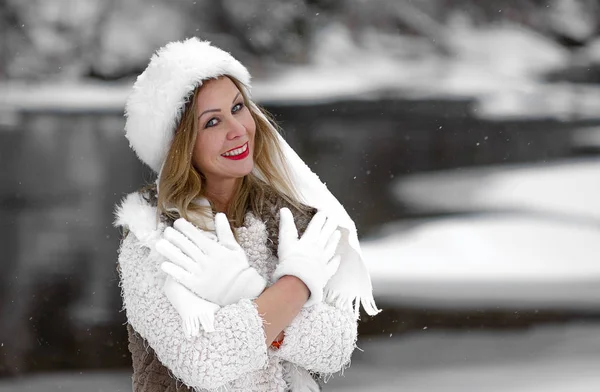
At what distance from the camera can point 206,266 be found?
3.46ft

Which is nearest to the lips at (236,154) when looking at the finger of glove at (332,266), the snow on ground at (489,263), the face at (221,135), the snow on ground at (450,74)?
the face at (221,135)

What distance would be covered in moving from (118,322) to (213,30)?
141cm

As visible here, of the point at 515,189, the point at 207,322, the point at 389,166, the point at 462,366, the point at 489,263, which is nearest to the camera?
the point at 207,322

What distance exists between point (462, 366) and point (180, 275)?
83.0 inches

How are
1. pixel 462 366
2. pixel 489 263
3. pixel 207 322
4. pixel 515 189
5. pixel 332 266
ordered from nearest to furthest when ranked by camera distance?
pixel 207 322, pixel 332 266, pixel 462 366, pixel 489 263, pixel 515 189

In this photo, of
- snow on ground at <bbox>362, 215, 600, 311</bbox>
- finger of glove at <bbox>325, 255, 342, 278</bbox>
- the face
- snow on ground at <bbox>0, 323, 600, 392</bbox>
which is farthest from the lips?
snow on ground at <bbox>362, 215, 600, 311</bbox>

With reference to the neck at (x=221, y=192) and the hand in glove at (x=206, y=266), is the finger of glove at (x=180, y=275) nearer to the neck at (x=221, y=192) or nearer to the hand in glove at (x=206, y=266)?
the hand in glove at (x=206, y=266)

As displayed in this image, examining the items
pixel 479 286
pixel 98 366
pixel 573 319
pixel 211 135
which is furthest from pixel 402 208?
pixel 211 135

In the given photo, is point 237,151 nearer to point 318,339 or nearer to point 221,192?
point 221,192

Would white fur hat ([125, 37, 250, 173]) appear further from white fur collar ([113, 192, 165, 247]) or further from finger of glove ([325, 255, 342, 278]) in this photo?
finger of glove ([325, 255, 342, 278])

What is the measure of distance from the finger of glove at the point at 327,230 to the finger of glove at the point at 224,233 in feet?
0.42

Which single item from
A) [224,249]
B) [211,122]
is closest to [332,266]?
[224,249]

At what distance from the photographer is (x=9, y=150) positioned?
323 cm

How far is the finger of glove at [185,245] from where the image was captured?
3.47 ft
